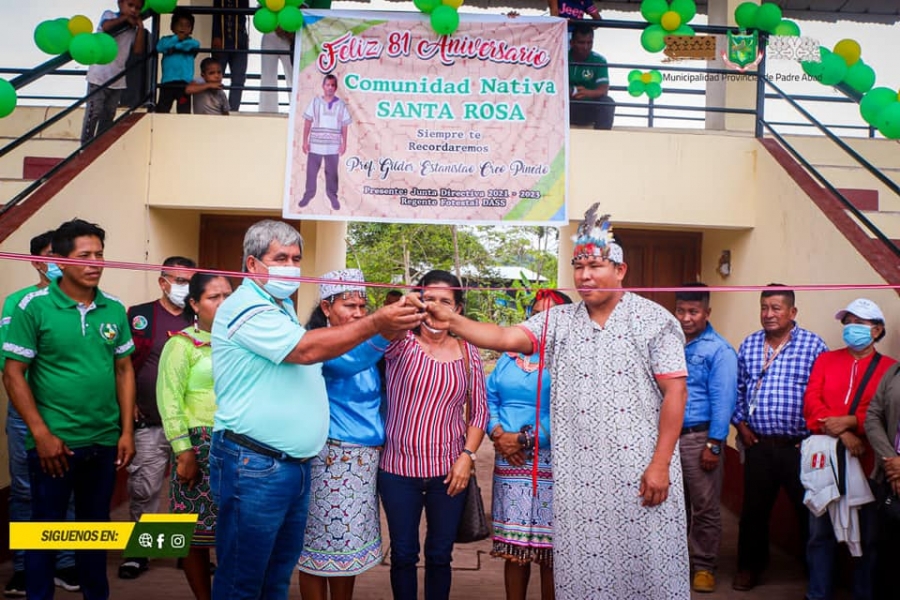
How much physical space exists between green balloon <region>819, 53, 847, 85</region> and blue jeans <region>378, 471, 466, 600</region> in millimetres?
4278

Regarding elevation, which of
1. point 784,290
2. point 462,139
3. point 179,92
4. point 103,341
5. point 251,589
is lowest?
point 251,589

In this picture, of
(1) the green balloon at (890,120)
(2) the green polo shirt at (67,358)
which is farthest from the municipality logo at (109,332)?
(1) the green balloon at (890,120)

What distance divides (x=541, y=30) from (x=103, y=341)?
13.0ft

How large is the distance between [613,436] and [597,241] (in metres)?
0.72

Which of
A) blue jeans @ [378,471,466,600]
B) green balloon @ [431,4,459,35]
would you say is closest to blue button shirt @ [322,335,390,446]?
blue jeans @ [378,471,466,600]

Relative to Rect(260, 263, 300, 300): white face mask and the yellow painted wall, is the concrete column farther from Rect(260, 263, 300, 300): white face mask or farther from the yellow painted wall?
Rect(260, 263, 300, 300): white face mask

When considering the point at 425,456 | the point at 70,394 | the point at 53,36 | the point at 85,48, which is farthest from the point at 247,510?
the point at 53,36

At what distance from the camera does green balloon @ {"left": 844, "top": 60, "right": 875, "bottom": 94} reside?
570 cm

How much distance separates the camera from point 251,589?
8.57ft

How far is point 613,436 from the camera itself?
2863 millimetres

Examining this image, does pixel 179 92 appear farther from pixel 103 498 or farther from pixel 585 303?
pixel 585 303

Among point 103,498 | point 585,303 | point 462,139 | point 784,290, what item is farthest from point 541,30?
point 103,498

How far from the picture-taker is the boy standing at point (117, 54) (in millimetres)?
6086

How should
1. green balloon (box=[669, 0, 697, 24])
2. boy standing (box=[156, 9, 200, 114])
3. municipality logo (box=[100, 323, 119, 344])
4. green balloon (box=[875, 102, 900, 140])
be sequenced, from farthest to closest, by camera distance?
boy standing (box=[156, 9, 200, 114])
green balloon (box=[669, 0, 697, 24])
green balloon (box=[875, 102, 900, 140])
municipality logo (box=[100, 323, 119, 344])
